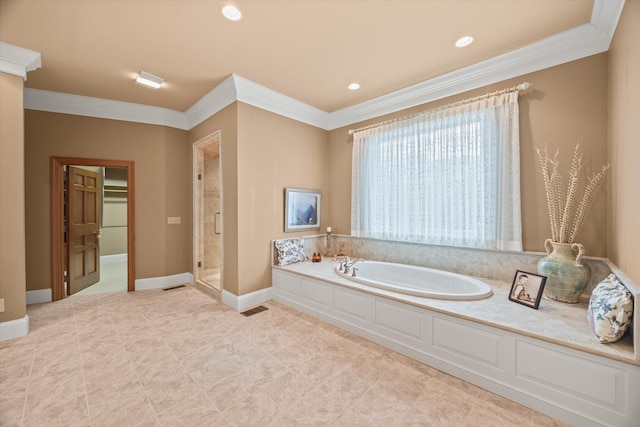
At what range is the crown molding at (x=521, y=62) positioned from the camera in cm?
211

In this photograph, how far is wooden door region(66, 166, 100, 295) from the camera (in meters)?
3.79

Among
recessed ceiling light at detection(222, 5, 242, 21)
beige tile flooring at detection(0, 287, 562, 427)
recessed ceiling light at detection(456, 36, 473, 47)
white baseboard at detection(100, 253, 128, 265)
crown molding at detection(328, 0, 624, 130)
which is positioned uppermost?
recessed ceiling light at detection(222, 5, 242, 21)

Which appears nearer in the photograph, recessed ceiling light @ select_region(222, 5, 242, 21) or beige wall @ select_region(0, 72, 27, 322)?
recessed ceiling light @ select_region(222, 5, 242, 21)

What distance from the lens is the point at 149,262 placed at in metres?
4.18

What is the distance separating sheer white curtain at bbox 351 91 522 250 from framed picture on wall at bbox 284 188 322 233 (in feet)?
2.12

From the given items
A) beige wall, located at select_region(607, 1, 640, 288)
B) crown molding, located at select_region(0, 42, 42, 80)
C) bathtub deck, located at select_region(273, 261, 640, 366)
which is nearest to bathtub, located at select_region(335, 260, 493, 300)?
bathtub deck, located at select_region(273, 261, 640, 366)

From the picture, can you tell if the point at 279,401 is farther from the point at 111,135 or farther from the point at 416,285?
the point at 111,135

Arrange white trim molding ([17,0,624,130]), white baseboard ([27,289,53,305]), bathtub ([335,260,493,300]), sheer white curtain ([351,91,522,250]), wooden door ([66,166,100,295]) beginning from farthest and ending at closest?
wooden door ([66,166,100,295]) < white baseboard ([27,289,53,305]) < sheer white curtain ([351,91,522,250]) < bathtub ([335,260,493,300]) < white trim molding ([17,0,624,130])

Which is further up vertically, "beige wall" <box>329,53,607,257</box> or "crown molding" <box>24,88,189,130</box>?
"crown molding" <box>24,88,189,130</box>

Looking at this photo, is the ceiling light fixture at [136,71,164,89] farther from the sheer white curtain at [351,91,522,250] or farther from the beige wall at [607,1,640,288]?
the beige wall at [607,1,640,288]

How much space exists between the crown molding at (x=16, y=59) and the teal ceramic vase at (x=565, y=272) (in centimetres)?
532

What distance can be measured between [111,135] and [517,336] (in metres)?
5.45

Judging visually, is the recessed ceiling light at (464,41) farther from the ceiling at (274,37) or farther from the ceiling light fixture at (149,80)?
the ceiling light fixture at (149,80)

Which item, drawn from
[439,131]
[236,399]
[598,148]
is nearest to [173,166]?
[236,399]
